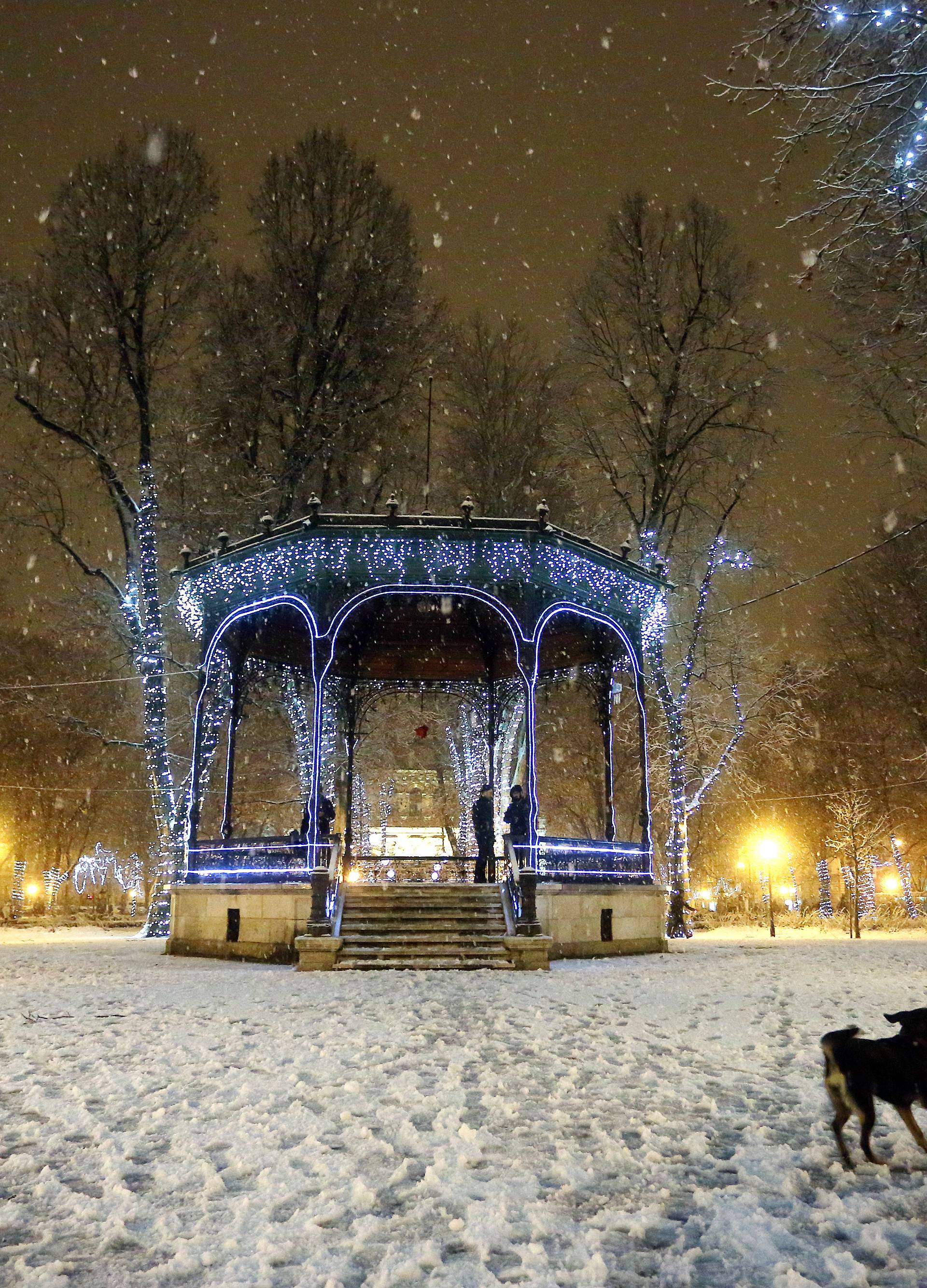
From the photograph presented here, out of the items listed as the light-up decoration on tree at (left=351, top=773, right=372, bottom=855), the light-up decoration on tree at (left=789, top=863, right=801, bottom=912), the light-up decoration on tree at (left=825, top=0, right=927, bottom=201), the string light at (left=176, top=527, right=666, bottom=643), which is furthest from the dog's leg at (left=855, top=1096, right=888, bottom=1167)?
the light-up decoration on tree at (left=789, top=863, right=801, bottom=912)

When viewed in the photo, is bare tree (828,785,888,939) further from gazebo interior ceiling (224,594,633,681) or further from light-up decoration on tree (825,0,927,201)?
light-up decoration on tree (825,0,927,201)

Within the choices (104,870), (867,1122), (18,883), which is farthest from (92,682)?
(104,870)

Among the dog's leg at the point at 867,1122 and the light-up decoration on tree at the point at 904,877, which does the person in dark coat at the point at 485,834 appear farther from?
the light-up decoration on tree at the point at 904,877

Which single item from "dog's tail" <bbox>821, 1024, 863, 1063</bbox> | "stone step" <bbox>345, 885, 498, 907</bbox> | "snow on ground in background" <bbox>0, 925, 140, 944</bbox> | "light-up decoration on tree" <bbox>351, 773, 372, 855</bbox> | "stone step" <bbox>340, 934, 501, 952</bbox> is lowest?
"snow on ground in background" <bbox>0, 925, 140, 944</bbox>

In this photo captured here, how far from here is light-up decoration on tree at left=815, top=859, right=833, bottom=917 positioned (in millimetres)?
36031

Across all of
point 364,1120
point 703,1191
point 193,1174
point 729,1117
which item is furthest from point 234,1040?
point 703,1191

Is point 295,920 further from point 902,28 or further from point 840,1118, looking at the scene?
point 902,28

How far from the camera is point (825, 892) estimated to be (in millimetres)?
38219

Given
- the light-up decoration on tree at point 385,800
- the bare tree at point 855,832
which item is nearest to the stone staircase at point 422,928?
the light-up decoration on tree at point 385,800

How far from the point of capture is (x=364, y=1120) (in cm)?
511

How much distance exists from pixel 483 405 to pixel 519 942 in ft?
61.3

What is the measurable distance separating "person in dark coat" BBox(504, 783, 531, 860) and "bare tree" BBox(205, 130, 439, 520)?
10.8 m

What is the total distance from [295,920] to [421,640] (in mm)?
7182

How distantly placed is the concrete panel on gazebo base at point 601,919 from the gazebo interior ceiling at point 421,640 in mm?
5037
